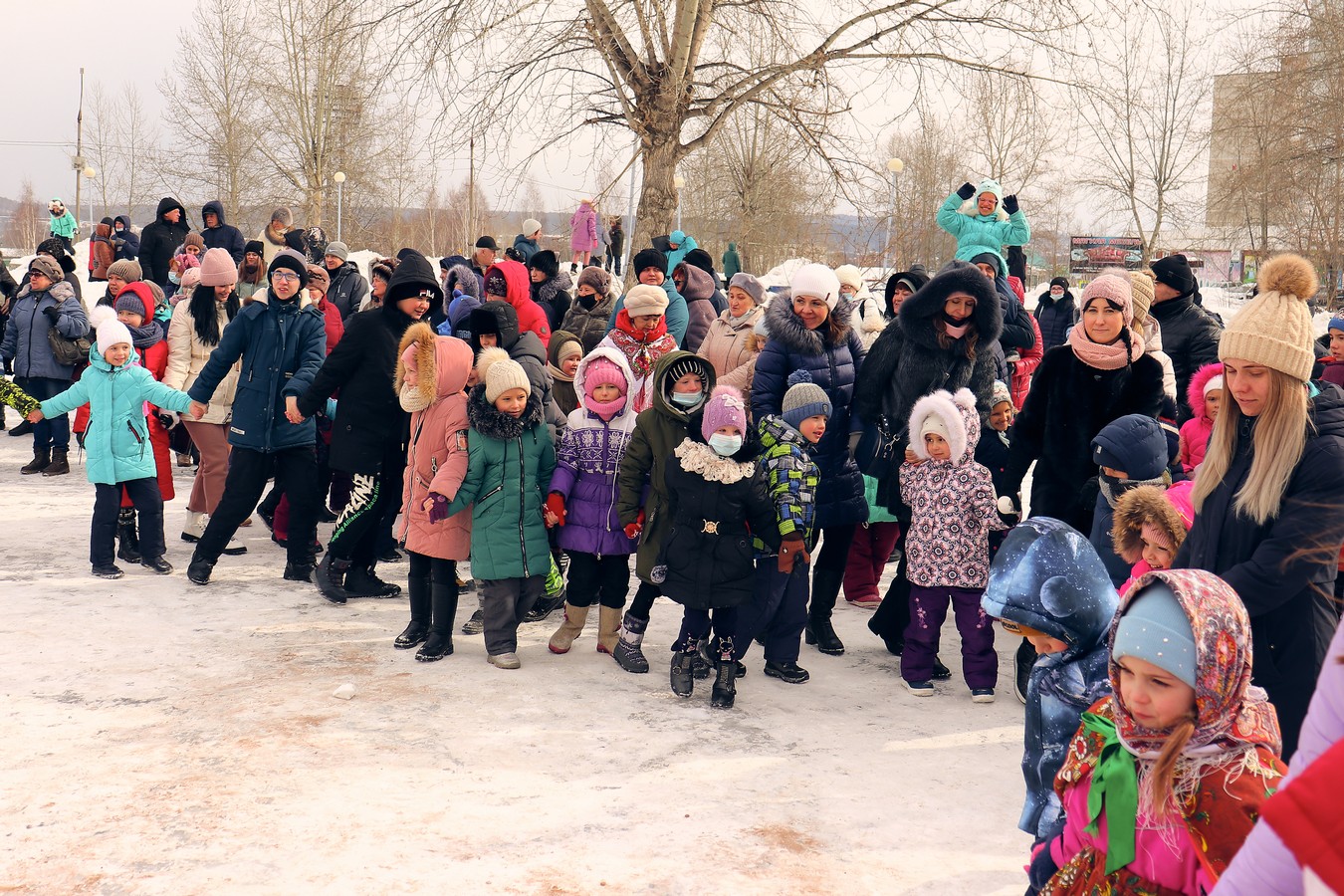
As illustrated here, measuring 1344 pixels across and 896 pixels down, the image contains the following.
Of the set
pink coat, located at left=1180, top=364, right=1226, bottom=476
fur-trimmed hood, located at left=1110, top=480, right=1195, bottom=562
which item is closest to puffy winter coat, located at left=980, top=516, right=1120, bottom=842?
fur-trimmed hood, located at left=1110, top=480, right=1195, bottom=562

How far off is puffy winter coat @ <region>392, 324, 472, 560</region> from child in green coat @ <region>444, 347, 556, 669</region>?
12 cm

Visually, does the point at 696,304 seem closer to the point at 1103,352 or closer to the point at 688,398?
the point at 688,398

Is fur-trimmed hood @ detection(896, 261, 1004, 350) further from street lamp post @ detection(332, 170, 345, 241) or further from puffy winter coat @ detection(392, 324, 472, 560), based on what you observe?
street lamp post @ detection(332, 170, 345, 241)

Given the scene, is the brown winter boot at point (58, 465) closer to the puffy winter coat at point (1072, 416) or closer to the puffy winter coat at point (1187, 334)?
the puffy winter coat at point (1072, 416)

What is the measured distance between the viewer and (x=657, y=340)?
6371mm

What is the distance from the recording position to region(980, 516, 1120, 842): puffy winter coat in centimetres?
292

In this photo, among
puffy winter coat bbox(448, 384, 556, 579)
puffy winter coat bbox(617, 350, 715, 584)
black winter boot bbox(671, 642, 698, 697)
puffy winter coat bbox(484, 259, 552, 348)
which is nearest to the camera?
black winter boot bbox(671, 642, 698, 697)

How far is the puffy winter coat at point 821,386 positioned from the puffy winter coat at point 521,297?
157 centimetres

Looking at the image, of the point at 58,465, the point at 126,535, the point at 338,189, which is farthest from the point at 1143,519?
the point at 338,189

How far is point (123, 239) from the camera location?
1681 centimetres

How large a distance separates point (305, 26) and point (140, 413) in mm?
30254

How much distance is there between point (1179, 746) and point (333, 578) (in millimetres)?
5189

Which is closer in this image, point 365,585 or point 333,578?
point 333,578

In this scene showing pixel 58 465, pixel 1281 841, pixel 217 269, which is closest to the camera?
pixel 1281 841
